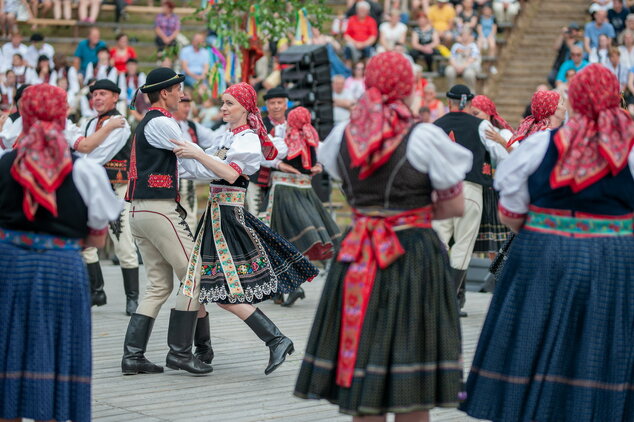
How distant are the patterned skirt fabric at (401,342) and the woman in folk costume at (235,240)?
2.03 metres

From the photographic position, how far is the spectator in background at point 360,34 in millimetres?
17891

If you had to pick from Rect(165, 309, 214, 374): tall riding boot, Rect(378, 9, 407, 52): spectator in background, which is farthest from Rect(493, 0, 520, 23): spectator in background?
Rect(165, 309, 214, 374): tall riding boot

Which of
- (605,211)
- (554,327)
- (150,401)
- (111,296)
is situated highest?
(605,211)

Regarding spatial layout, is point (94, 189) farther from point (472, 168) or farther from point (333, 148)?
point (472, 168)

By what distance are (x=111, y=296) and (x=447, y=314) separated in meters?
6.06

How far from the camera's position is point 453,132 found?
8539 mm

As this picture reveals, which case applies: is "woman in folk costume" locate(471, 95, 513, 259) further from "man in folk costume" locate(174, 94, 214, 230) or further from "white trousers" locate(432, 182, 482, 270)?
"man in folk costume" locate(174, 94, 214, 230)

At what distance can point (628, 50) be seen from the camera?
620 inches

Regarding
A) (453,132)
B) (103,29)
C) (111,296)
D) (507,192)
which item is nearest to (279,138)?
(453,132)

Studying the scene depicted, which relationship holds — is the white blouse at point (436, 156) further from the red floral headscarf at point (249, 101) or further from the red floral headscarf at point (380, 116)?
the red floral headscarf at point (249, 101)

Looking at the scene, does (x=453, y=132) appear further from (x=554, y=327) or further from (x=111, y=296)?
(x=554, y=327)

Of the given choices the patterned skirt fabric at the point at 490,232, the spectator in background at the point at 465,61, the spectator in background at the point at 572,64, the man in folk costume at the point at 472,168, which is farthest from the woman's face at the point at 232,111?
the spectator in background at the point at 465,61

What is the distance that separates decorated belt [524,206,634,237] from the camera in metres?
4.57

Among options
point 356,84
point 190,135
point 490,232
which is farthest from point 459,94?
point 356,84
